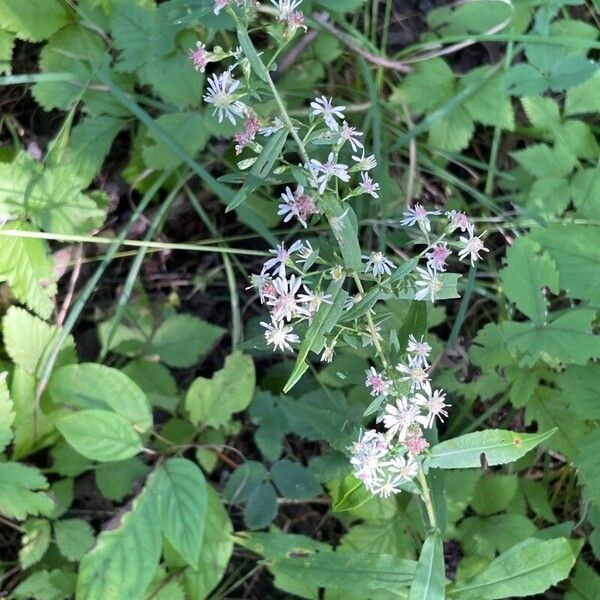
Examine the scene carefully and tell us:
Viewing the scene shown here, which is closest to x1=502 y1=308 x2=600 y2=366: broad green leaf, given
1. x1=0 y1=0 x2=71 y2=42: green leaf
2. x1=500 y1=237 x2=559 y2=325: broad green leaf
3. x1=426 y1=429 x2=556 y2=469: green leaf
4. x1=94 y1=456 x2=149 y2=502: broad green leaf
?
x1=500 y1=237 x2=559 y2=325: broad green leaf

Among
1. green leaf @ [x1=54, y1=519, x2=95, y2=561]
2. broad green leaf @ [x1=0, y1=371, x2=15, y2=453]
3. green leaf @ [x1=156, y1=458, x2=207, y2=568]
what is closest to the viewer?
green leaf @ [x1=156, y1=458, x2=207, y2=568]

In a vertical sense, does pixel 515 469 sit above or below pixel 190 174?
below

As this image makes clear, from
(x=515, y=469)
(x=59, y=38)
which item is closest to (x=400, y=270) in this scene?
(x=515, y=469)

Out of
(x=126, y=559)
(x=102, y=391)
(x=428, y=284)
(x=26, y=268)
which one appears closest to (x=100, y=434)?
(x=102, y=391)

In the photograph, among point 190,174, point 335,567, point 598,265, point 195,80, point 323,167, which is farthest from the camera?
point 190,174

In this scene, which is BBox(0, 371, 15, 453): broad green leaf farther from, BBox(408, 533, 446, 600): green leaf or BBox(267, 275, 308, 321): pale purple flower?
BBox(408, 533, 446, 600): green leaf

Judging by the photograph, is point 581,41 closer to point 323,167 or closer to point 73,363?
point 323,167
